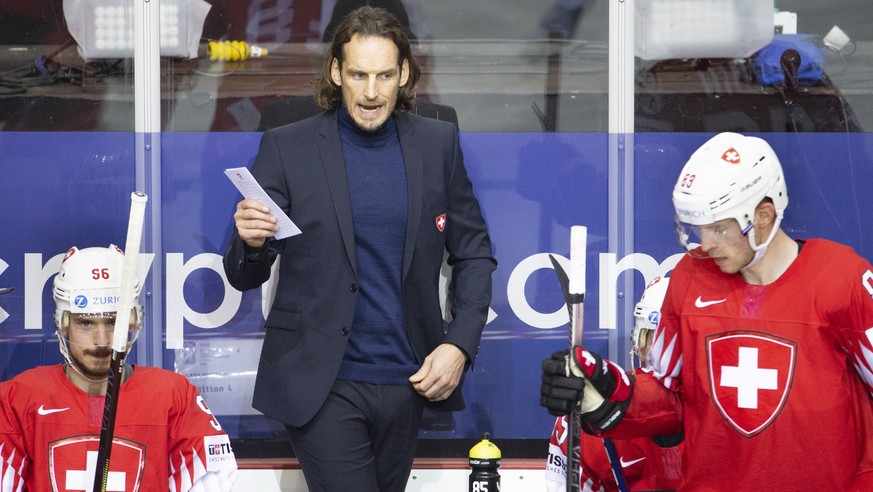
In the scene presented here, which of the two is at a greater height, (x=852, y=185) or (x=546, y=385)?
(x=852, y=185)

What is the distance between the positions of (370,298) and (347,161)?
1.26 feet

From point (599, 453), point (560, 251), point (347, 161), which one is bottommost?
point (599, 453)

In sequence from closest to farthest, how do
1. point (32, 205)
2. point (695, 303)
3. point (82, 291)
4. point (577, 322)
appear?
point (577, 322), point (695, 303), point (82, 291), point (32, 205)

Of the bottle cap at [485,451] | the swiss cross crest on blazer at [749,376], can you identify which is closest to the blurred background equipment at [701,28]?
the bottle cap at [485,451]

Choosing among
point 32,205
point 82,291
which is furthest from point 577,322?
point 32,205

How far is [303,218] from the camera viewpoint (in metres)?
3.48

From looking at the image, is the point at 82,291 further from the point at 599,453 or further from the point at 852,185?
the point at 852,185

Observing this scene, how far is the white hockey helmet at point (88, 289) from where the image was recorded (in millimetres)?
3375

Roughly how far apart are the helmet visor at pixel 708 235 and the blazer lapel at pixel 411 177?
0.82 meters

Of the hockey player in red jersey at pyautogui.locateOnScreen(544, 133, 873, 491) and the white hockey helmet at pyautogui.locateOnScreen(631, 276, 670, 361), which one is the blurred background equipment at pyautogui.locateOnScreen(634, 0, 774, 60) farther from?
the hockey player in red jersey at pyautogui.locateOnScreen(544, 133, 873, 491)

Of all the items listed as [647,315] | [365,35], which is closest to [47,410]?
[365,35]

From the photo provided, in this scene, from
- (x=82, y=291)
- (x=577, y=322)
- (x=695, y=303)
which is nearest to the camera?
(x=577, y=322)

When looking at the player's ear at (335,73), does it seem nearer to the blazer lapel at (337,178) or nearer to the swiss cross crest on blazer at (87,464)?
the blazer lapel at (337,178)

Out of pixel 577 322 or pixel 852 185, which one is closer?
pixel 577 322
